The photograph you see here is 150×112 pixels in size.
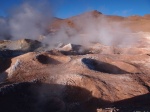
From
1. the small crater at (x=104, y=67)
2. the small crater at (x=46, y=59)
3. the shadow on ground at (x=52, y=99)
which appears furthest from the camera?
the small crater at (x=46, y=59)

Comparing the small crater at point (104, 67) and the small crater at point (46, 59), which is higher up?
the small crater at point (46, 59)

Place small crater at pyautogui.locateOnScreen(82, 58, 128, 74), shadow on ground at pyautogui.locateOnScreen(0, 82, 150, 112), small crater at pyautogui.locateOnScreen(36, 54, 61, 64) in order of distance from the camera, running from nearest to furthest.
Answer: shadow on ground at pyautogui.locateOnScreen(0, 82, 150, 112)
small crater at pyautogui.locateOnScreen(82, 58, 128, 74)
small crater at pyautogui.locateOnScreen(36, 54, 61, 64)

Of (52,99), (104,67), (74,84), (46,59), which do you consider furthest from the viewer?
(46,59)

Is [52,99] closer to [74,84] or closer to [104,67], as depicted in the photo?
[74,84]

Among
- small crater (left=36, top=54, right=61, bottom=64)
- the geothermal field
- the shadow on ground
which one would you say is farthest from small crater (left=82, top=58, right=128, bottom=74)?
the shadow on ground

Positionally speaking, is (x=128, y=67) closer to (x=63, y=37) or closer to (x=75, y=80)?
(x=75, y=80)

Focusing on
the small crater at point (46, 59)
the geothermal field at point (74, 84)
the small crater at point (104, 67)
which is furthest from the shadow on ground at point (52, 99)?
the small crater at point (46, 59)

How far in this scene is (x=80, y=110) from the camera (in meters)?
8.31

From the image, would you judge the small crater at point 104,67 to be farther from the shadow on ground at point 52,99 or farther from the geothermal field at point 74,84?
the shadow on ground at point 52,99

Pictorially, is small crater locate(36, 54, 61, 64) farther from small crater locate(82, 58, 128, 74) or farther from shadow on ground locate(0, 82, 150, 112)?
shadow on ground locate(0, 82, 150, 112)

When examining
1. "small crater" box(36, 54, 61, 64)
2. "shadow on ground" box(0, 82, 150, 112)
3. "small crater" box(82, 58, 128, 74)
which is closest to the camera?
"shadow on ground" box(0, 82, 150, 112)

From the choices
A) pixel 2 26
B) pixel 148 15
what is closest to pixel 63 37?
pixel 2 26

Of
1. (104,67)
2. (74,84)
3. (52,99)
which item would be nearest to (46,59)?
(104,67)

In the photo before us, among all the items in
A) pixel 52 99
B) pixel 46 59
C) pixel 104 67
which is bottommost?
pixel 52 99
